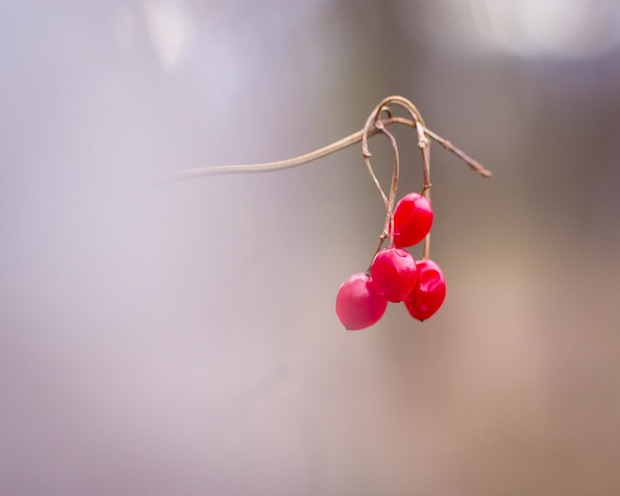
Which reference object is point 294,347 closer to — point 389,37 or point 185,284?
point 185,284

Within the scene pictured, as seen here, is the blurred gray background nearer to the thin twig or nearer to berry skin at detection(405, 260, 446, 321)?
the thin twig

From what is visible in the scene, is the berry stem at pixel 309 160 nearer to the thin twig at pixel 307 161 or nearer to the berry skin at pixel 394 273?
the thin twig at pixel 307 161

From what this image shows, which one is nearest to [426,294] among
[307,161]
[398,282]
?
[398,282]

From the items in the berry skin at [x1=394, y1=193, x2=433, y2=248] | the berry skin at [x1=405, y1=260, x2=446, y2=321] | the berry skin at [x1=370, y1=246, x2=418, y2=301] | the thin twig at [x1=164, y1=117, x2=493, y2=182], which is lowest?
the berry skin at [x1=405, y1=260, x2=446, y2=321]

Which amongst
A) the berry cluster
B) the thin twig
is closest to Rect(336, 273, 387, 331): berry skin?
the berry cluster

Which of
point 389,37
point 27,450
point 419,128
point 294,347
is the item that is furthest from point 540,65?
point 27,450

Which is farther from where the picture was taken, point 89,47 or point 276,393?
point 276,393
